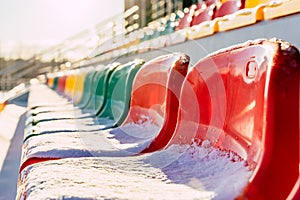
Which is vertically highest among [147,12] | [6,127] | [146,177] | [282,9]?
[147,12]

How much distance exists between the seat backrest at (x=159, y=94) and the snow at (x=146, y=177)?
0.48 feet

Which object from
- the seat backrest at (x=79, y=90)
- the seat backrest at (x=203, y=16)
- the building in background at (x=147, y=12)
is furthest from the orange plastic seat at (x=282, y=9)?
the building in background at (x=147, y=12)

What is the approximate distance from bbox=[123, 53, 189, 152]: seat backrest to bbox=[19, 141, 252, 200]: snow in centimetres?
15

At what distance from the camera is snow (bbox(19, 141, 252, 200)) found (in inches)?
18.1

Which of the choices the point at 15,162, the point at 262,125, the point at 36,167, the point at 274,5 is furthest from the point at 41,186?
the point at 15,162

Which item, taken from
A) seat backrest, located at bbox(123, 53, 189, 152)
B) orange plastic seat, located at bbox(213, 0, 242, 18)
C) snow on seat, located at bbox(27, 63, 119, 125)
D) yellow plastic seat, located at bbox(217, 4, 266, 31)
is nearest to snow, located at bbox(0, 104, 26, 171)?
snow on seat, located at bbox(27, 63, 119, 125)

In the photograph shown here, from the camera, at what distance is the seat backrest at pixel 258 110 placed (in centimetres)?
45

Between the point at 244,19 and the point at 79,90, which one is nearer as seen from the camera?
the point at 244,19

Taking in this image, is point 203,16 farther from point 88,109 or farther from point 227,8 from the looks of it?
point 88,109

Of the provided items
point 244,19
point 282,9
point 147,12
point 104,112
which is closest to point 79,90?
point 104,112

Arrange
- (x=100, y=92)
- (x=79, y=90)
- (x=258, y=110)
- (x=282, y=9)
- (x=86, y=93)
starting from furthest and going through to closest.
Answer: (x=79, y=90)
(x=86, y=93)
(x=100, y=92)
(x=282, y=9)
(x=258, y=110)

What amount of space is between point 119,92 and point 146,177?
2.45 feet

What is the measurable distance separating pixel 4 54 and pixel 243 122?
346 inches

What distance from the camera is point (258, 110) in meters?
0.50
